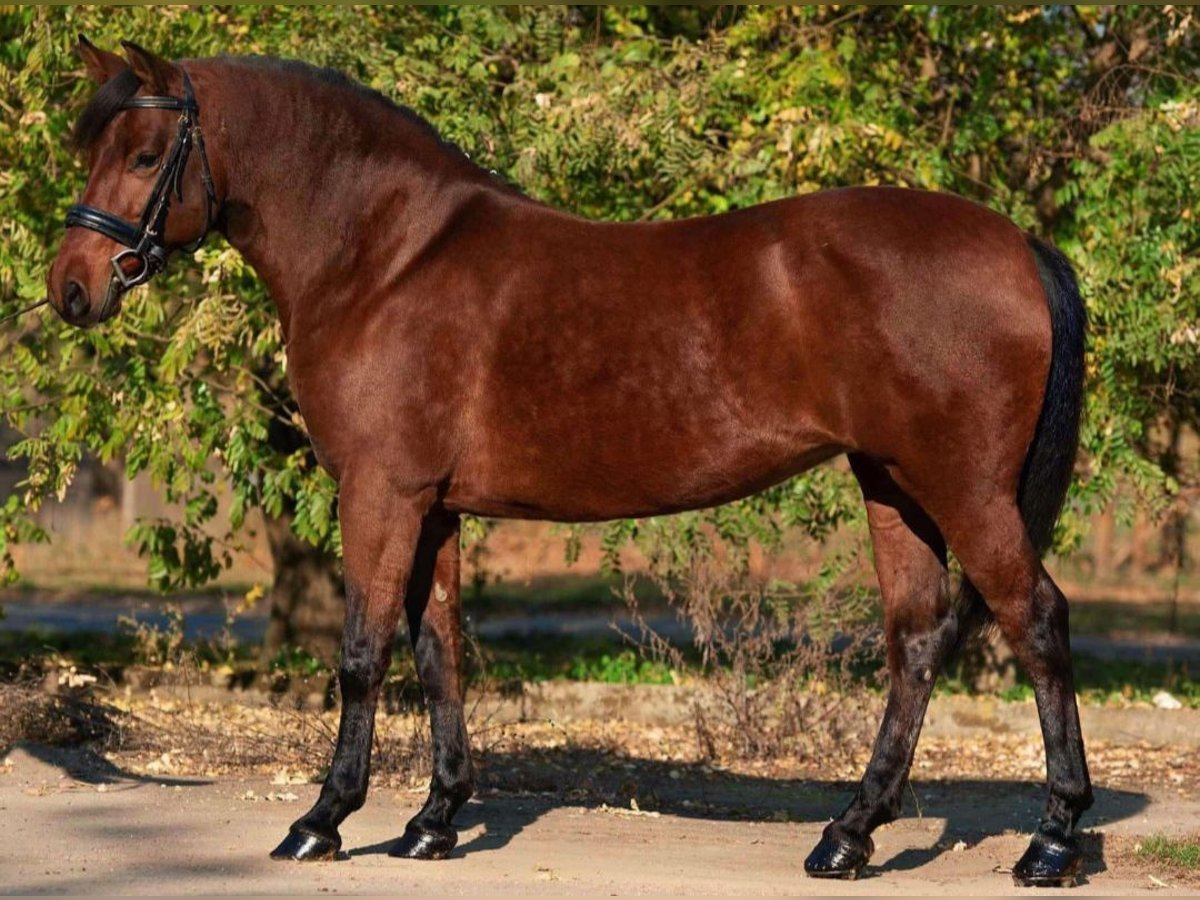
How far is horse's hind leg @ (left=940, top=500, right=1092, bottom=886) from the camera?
5.60 meters

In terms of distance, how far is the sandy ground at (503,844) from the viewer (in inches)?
221

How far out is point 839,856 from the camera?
5922mm

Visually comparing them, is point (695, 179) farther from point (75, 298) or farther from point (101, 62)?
point (75, 298)

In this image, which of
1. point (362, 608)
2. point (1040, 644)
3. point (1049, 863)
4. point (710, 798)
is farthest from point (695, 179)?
point (1049, 863)

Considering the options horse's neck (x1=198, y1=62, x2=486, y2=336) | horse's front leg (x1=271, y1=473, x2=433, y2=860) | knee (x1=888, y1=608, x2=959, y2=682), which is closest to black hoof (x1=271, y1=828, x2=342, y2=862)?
horse's front leg (x1=271, y1=473, x2=433, y2=860)

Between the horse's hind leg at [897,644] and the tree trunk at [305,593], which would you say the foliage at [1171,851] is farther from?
the tree trunk at [305,593]

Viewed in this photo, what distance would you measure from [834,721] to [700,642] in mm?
827

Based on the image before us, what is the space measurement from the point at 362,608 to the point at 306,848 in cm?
83

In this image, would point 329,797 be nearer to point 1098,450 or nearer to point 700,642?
point 700,642

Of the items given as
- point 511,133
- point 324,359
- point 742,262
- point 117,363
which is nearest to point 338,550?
point 117,363

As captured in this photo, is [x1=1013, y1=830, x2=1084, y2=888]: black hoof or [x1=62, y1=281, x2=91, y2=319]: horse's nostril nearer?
[x1=1013, y1=830, x2=1084, y2=888]: black hoof

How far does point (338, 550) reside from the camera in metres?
9.22

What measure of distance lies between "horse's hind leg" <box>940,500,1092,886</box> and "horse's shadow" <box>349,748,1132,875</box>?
633 mm

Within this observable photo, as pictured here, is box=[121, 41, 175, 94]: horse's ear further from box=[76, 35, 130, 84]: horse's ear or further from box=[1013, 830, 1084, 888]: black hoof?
box=[1013, 830, 1084, 888]: black hoof
